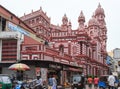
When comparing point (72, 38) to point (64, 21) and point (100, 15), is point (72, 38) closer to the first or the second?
point (64, 21)

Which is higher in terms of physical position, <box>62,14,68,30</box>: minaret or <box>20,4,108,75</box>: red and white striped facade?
<box>62,14,68,30</box>: minaret

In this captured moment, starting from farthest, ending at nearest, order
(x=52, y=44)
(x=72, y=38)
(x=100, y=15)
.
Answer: (x=100, y=15) → (x=72, y=38) → (x=52, y=44)

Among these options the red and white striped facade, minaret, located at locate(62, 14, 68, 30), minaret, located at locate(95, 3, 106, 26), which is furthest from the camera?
minaret, located at locate(95, 3, 106, 26)

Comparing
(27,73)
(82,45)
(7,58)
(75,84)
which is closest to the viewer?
(75,84)

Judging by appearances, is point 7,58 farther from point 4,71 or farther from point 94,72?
point 94,72

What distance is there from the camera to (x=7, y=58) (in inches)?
1578

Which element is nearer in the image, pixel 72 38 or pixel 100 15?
pixel 72 38

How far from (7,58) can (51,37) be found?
2825 cm

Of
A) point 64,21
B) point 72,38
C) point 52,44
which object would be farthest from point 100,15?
point 52,44

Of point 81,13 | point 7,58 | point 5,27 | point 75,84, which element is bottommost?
point 75,84

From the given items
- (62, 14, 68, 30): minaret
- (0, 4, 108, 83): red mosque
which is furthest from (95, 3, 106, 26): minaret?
(62, 14, 68, 30): minaret

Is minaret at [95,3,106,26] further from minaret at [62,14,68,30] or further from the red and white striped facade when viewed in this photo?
minaret at [62,14,68,30]

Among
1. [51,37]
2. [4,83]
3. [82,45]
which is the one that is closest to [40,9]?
[51,37]

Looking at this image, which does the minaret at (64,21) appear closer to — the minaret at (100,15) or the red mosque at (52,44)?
the red mosque at (52,44)
